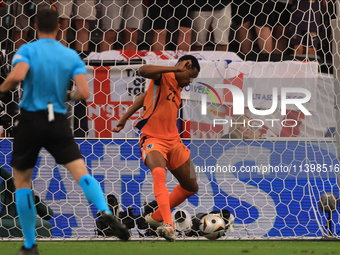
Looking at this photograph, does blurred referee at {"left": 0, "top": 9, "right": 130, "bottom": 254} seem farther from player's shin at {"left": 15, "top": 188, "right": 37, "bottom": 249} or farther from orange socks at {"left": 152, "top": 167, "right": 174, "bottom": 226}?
orange socks at {"left": 152, "top": 167, "right": 174, "bottom": 226}

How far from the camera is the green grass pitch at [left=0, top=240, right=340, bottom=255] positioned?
2998mm

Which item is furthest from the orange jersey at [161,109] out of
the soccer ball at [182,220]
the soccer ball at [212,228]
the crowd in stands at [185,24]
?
the crowd in stands at [185,24]

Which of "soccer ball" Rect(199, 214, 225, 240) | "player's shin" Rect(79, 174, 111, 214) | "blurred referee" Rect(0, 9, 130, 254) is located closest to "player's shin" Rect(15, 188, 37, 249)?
"blurred referee" Rect(0, 9, 130, 254)

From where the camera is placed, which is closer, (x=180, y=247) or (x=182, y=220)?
(x=180, y=247)

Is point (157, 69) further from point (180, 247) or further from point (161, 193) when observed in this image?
point (180, 247)

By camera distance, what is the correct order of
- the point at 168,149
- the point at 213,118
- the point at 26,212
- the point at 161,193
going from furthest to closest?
1. the point at 213,118
2. the point at 168,149
3. the point at 161,193
4. the point at 26,212

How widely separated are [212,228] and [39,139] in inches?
69.9

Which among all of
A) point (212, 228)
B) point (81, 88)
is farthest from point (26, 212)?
point (212, 228)

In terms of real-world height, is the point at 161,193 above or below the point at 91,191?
below

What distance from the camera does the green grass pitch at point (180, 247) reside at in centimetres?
300

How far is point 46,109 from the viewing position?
7.80ft

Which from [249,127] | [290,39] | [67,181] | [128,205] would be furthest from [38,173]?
[290,39]

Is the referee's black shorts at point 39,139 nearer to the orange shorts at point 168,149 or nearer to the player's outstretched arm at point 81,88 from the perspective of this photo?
the player's outstretched arm at point 81,88

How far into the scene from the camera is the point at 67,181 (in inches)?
167
